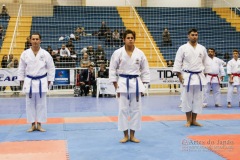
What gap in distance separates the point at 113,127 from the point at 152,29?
14.7 metres

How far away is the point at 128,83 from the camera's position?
5.64m

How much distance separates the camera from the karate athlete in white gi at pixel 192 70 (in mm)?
6875

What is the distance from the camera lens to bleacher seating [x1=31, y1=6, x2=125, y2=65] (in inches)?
734

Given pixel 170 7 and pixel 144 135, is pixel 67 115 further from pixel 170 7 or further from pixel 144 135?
pixel 170 7

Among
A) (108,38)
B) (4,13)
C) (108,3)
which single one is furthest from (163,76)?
(4,13)

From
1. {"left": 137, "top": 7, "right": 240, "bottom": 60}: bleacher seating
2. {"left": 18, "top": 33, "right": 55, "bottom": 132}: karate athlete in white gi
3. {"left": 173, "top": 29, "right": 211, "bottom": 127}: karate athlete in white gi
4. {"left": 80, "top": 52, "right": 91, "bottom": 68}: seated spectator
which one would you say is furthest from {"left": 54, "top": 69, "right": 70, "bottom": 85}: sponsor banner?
{"left": 173, "top": 29, "right": 211, "bottom": 127}: karate athlete in white gi

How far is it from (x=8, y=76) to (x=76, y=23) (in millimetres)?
7340

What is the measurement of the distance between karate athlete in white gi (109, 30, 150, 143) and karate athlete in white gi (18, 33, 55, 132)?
1.65 meters

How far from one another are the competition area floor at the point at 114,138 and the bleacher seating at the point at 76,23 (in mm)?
9784

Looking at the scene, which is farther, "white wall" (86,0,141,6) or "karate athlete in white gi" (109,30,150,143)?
"white wall" (86,0,141,6)

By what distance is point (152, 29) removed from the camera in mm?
20906

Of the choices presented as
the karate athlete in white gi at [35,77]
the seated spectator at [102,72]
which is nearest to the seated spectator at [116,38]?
the seated spectator at [102,72]

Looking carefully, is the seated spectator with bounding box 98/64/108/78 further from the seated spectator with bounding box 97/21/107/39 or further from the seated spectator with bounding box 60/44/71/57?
the seated spectator with bounding box 97/21/107/39

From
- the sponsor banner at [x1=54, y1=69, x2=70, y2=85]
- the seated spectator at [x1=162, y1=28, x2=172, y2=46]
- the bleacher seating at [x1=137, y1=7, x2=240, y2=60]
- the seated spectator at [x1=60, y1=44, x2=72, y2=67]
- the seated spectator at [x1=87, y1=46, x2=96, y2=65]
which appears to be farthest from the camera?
the bleacher seating at [x1=137, y1=7, x2=240, y2=60]
